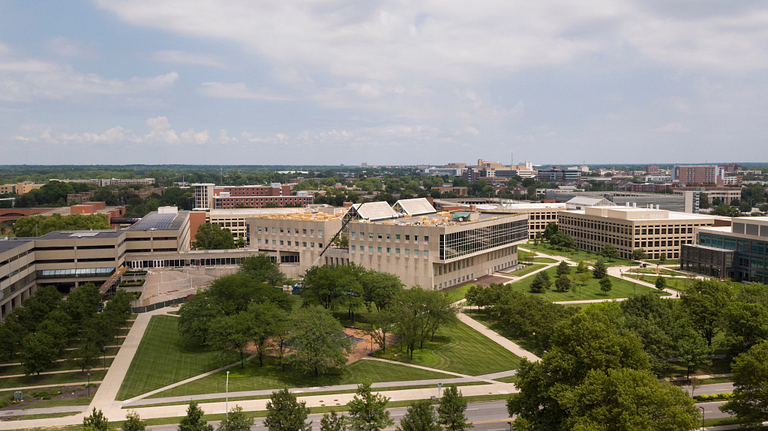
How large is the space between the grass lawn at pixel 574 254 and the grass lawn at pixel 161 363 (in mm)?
101063

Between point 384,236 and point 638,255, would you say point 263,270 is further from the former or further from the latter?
point 638,255

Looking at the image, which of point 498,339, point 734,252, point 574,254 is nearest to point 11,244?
point 498,339

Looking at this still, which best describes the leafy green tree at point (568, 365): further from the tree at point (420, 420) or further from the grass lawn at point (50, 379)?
the grass lawn at point (50, 379)

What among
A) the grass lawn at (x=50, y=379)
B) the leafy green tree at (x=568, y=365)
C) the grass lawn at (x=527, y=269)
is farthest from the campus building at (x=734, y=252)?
the grass lawn at (x=50, y=379)

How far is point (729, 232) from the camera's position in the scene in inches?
4626

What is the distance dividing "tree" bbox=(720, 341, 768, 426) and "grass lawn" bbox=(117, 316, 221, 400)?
5372 centimetres

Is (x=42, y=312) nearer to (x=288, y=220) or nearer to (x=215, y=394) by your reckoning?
(x=215, y=394)

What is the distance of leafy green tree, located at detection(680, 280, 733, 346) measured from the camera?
65125 mm

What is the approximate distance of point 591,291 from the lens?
103562mm

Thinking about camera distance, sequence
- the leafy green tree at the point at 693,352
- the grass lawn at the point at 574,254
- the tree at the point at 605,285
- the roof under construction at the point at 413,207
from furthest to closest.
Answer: the grass lawn at the point at 574,254 → the roof under construction at the point at 413,207 → the tree at the point at 605,285 → the leafy green tree at the point at 693,352

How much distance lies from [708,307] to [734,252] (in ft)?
195

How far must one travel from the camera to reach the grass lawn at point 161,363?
57.6 metres

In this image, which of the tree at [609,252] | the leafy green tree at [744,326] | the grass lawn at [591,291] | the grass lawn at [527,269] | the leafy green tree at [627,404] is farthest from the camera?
the tree at [609,252]

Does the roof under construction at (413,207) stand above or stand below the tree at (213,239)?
above
